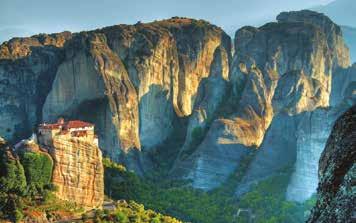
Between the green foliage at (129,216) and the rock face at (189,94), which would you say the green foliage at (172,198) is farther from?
the green foliage at (129,216)

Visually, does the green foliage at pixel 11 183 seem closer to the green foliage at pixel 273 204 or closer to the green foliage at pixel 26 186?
the green foliage at pixel 26 186

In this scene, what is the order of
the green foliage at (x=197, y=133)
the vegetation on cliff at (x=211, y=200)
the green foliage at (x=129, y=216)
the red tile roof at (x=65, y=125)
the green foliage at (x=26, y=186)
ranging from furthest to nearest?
1. the green foliage at (x=197, y=133)
2. the vegetation on cliff at (x=211, y=200)
3. the red tile roof at (x=65, y=125)
4. the green foliage at (x=129, y=216)
5. the green foliage at (x=26, y=186)

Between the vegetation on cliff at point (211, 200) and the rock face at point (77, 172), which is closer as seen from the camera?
the rock face at point (77, 172)

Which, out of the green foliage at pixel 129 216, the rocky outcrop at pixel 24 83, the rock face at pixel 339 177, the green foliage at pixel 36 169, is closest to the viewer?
the rock face at pixel 339 177

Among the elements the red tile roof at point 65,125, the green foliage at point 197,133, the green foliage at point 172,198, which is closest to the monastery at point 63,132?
the red tile roof at point 65,125

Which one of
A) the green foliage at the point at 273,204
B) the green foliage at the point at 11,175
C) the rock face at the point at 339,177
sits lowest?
the green foliage at the point at 273,204

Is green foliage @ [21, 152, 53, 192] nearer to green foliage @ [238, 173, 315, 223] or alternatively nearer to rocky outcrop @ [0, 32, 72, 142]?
green foliage @ [238, 173, 315, 223]

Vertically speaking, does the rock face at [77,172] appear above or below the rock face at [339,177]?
below
